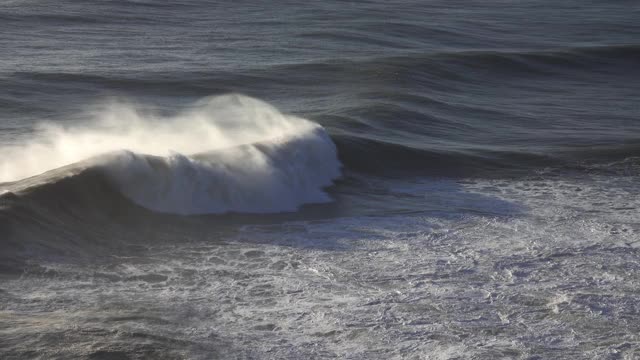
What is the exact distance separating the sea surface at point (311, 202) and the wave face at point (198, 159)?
0.04 metres

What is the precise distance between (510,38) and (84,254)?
20.5m

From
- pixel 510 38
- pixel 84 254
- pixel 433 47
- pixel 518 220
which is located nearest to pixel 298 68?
pixel 433 47

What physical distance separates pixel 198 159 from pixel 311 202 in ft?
4.39

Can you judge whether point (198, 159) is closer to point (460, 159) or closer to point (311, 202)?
point (311, 202)

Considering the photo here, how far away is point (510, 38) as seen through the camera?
28.4 meters

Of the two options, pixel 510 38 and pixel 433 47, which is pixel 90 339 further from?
pixel 510 38

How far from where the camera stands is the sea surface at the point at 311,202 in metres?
7.77

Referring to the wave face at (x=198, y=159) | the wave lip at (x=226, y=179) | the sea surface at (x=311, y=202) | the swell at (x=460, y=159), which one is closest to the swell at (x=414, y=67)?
the sea surface at (x=311, y=202)

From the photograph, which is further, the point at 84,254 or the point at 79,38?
the point at 79,38

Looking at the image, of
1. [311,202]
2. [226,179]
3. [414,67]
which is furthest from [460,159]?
[414,67]

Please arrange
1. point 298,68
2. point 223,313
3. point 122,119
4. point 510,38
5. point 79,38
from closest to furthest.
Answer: point 223,313, point 122,119, point 298,68, point 79,38, point 510,38

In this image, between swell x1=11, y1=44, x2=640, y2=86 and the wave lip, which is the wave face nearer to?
the wave lip

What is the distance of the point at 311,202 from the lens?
12.1 meters

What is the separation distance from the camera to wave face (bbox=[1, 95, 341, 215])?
1146 cm
